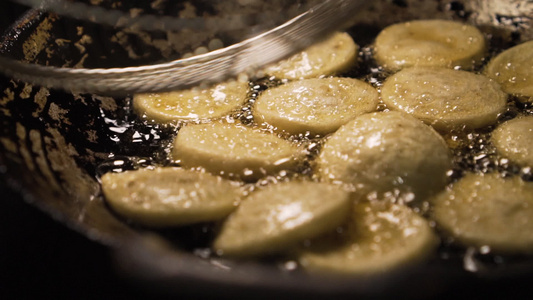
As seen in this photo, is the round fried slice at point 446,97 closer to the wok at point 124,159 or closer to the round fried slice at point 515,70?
the round fried slice at point 515,70

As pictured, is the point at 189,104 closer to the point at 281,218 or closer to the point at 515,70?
the point at 281,218

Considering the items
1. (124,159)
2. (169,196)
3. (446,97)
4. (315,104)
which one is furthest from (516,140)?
(124,159)

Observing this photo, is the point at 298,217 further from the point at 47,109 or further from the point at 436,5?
the point at 436,5

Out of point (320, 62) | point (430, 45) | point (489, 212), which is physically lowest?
point (489, 212)

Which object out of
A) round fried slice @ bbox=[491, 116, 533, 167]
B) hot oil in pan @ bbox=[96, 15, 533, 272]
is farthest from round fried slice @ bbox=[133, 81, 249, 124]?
round fried slice @ bbox=[491, 116, 533, 167]

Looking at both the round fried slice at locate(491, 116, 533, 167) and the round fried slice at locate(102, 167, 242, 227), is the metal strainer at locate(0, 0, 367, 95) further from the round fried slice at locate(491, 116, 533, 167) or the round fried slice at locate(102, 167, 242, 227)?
the round fried slice at locate(491, 116, 533, 167)

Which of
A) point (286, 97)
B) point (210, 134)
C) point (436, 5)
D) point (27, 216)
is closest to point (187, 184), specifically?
point (210, 134)
